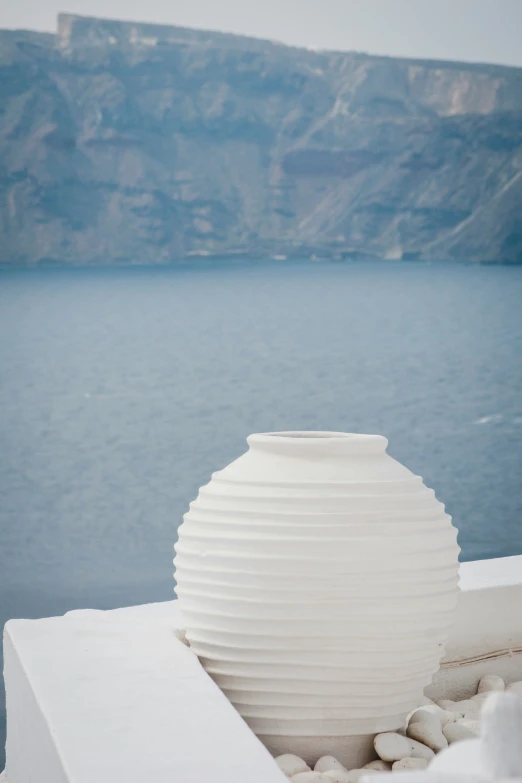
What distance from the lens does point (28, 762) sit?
121cm

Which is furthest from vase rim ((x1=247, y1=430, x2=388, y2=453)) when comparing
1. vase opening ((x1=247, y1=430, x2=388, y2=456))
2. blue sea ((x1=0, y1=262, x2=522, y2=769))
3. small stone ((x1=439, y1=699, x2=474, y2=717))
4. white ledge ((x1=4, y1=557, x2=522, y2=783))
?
blue sea ((x1=0, y1=262, x2=522, y2=769))

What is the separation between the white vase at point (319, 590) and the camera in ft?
4.06

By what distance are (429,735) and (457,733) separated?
4cm

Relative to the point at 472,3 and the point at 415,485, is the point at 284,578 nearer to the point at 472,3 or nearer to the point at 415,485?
the point at 415,485

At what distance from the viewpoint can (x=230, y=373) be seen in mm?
21859

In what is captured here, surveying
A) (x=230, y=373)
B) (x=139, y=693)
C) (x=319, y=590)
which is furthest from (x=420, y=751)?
(x=230, y=373)

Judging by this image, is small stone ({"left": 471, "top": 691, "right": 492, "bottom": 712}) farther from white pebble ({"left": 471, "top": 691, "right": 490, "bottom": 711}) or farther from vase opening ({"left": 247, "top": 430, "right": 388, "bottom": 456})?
vase opening ({"left": 247, "top": 430, "right": 388, "bottom": 456})

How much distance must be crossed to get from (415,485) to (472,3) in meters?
20.4

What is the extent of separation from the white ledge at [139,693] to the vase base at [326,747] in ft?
0.48

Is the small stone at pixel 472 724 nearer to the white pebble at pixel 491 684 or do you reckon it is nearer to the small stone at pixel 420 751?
the small stone at pixel 420 751

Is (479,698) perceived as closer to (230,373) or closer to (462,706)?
(462,706)

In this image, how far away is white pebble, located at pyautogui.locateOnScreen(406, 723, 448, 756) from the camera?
136 centimetres

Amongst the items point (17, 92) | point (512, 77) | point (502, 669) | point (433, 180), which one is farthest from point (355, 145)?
point (502, 669)

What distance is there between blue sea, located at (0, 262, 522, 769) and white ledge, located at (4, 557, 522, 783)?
47.7 feet
